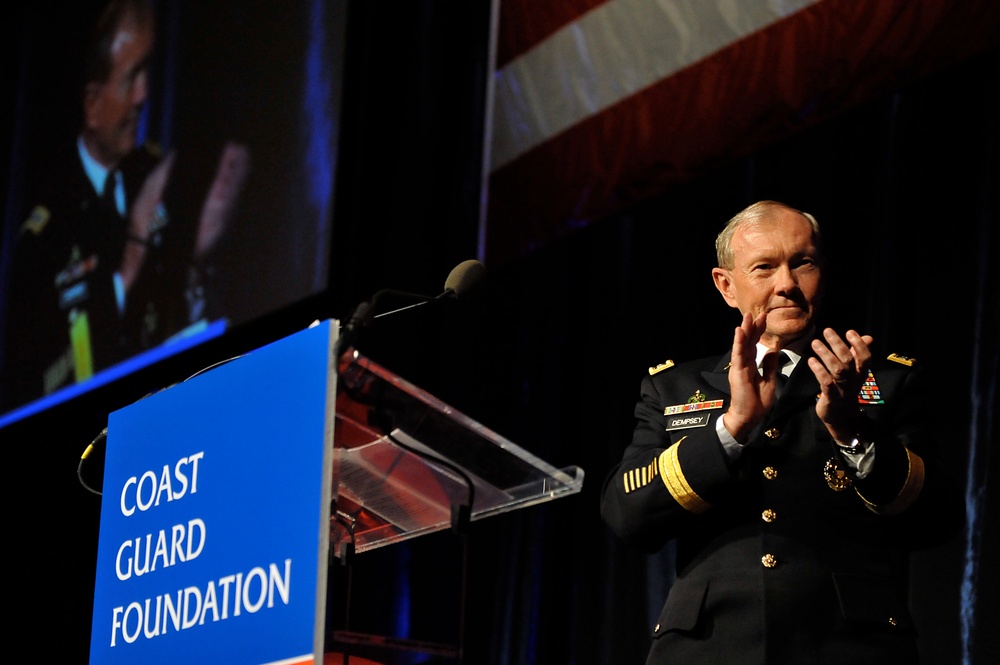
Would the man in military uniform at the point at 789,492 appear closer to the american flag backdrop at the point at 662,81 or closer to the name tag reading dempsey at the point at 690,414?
the name tag reading dempsey at the point at 690,414

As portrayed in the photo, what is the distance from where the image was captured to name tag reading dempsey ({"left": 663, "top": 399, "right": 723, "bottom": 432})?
84.5 inches

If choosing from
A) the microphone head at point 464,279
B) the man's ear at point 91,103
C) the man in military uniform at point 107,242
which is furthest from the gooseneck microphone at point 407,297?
the man's ear at point 91,103

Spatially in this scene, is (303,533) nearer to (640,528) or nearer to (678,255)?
(640,528)

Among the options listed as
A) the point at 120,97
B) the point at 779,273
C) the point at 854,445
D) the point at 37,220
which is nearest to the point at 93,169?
the point at 120,97

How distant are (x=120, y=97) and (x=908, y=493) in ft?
14.3

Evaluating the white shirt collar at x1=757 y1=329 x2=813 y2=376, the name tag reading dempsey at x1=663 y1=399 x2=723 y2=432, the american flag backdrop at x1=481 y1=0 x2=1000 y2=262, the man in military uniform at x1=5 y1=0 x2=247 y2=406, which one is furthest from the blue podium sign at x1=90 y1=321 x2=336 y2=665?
the man in military uniform at x1=5 y1=0 x2=247 y2=406

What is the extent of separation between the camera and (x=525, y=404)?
13.4 feet

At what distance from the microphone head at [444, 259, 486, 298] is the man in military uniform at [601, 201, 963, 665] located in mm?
394

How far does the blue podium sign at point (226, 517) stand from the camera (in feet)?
5.01

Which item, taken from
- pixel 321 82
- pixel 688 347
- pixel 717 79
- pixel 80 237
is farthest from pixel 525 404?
pixel 80 237

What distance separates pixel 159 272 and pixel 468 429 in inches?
140

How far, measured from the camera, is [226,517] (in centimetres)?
167

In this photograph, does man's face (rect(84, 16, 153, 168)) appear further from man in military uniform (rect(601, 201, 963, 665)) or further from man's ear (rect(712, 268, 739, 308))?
man in military uniform (rect(601, 201, 963, 665))

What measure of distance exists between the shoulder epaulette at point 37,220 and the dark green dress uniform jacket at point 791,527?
4.19m
